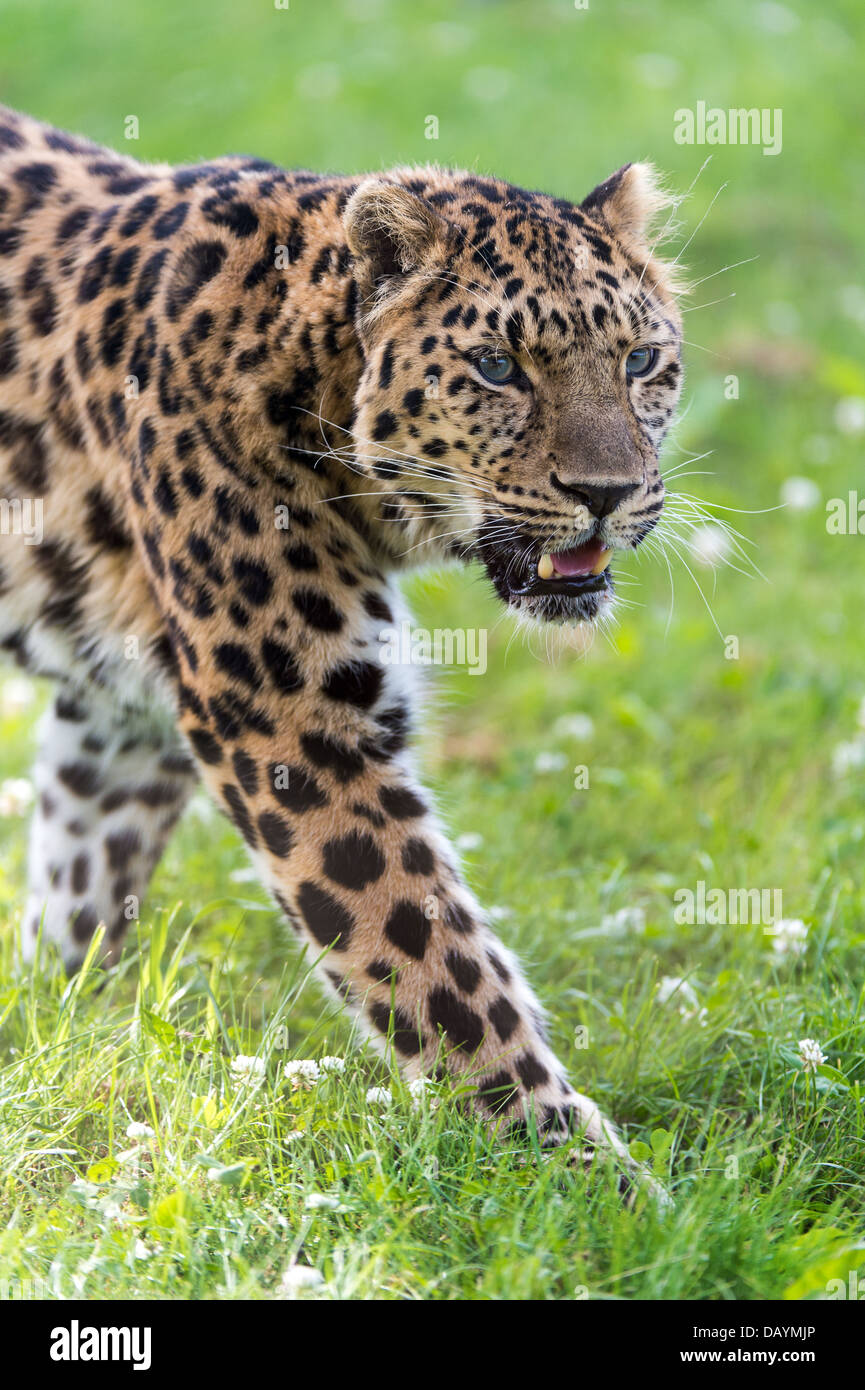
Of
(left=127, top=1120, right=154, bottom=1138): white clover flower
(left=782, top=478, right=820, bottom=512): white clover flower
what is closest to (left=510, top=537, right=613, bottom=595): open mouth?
(left=127, top=1120, right=154, bottom=1138): white clover flower

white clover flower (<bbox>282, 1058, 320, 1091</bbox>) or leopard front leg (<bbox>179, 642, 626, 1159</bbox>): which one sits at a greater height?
leopard front leg (<bbox>179, 642, 626, 1159</bbox>)

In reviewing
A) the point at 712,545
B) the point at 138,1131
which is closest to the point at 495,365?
the point at 138,1131

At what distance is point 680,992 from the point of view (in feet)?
15.8

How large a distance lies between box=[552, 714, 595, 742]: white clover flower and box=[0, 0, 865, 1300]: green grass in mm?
22

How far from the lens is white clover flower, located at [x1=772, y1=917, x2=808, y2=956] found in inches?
192

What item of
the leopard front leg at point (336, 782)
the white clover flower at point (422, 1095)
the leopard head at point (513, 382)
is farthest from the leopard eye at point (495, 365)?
the white clover flower at point (422, 1095)

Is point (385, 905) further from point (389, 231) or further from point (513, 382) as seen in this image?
point (389, 231)

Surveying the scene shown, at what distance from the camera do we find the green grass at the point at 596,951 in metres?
3.41

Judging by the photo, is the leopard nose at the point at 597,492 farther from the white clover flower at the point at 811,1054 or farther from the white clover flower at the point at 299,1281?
the white clover flower at the point at 299,1281

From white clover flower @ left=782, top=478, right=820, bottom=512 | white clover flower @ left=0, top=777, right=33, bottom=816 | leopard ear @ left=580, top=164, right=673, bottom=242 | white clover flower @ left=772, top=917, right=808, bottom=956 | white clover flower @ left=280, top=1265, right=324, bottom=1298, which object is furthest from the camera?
white clover flower @ left=782, top=478, right=820, bottom=512

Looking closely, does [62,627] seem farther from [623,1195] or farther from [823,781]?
[823,781]

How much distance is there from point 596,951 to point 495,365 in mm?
2320

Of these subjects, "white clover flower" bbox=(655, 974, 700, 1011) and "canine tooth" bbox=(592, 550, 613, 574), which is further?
"white clover flower" bbox=(655, 974, 700, 1011)

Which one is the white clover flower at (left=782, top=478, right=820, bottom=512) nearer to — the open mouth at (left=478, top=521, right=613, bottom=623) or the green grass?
the green grass
